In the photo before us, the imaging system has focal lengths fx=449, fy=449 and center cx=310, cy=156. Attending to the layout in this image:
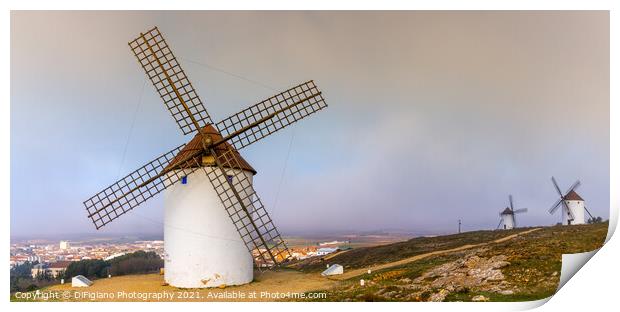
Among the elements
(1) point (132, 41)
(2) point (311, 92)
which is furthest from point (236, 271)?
(1) point (132, 41)

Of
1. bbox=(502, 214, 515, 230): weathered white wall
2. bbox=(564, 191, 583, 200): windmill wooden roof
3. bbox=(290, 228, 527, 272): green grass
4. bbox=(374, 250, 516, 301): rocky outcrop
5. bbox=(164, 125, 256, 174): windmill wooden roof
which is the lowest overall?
bbox=(374, 250, 516, 301): rocky outcrop

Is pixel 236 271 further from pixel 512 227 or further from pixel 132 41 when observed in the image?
pixel 512 227

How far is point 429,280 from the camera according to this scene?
991 centimetres

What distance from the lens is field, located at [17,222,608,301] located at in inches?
360

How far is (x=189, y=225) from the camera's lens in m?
9.95

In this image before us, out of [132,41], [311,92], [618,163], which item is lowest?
[618,163]

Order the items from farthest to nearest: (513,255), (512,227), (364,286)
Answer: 1. (512,227)
2. (513,255)
3. (364,286)

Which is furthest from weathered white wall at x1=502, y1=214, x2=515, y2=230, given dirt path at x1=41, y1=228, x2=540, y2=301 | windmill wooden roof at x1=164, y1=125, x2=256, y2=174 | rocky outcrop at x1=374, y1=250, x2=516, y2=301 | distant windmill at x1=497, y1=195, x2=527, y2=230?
windmill wooden roof at x1=164, y1=125, x2=256, y2=174

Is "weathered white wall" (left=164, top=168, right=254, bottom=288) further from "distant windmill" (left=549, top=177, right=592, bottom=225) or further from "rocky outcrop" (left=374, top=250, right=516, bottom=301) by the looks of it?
"distant windmill" (left=549, top=177, right=592, bottom=225)

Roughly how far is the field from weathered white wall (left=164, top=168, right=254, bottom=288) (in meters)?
0.28

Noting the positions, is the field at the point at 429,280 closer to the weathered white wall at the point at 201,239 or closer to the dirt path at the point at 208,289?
the dirt path at the point at 208,289

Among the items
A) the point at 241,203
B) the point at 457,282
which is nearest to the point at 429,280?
the point at 457,282
